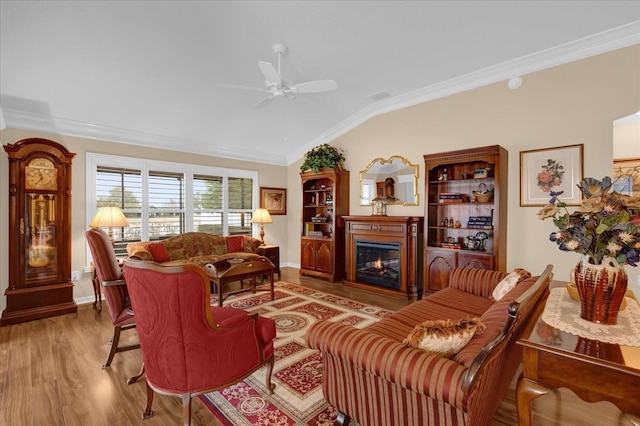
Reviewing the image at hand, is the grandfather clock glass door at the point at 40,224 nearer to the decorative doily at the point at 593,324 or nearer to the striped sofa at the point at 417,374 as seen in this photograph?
the striped sofa at the point at 417,374

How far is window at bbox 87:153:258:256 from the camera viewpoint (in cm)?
470

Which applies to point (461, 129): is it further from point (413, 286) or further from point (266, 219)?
point (266, 219)

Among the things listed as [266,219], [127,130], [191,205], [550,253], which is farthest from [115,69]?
[550,253]

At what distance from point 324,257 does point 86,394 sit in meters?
4.03

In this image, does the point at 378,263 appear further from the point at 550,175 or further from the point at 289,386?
the point at 289,386

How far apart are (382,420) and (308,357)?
1.29 meters

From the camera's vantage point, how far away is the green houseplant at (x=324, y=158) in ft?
18.6

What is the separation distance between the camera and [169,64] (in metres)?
3.49

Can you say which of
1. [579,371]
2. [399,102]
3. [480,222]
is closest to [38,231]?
[579,371]

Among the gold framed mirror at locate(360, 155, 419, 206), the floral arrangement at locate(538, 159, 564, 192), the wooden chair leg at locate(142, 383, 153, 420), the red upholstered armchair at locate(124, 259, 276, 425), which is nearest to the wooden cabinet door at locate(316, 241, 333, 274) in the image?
the gold framed mirror at locate(360, 155, 419, 206)

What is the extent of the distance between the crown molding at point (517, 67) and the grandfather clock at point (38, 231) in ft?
15.0

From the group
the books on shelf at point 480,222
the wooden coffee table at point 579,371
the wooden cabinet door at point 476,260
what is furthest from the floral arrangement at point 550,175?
the wooden coffee table at point 579,371

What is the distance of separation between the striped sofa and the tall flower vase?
0.22m

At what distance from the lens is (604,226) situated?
1289 mm
